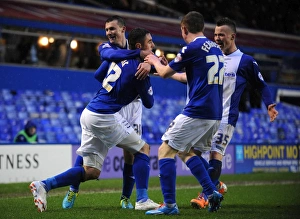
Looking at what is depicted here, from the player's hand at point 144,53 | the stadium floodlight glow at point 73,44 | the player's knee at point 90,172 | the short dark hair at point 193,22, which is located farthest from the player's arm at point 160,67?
the stadium floodlight glow at point 73,44

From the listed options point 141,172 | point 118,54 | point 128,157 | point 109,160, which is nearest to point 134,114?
point 128,157

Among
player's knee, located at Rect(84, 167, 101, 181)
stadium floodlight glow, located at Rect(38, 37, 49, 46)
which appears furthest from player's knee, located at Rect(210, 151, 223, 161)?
stadium floodlight glow, located at Rect(38, 37, 49, 46)

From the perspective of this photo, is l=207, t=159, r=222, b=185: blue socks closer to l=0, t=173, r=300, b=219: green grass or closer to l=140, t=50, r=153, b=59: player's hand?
l=0, t=173, r=300, b=219: green grass

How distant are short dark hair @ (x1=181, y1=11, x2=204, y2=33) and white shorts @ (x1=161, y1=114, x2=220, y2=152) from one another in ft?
3.10

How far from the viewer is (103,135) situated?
24.5 ft

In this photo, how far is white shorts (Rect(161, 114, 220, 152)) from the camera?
695cm

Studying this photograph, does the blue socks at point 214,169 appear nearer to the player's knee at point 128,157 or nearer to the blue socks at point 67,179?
the player's knee at point 128,157

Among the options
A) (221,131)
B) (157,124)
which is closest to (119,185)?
(221,131)

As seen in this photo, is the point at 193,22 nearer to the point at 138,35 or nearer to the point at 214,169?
the point at 138,35

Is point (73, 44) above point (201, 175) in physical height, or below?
above

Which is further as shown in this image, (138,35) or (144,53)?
(138,35)

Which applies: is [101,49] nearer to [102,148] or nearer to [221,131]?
[102,148]

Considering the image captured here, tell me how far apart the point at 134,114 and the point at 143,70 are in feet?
3.46

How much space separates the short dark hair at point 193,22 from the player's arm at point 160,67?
484 millimetres
